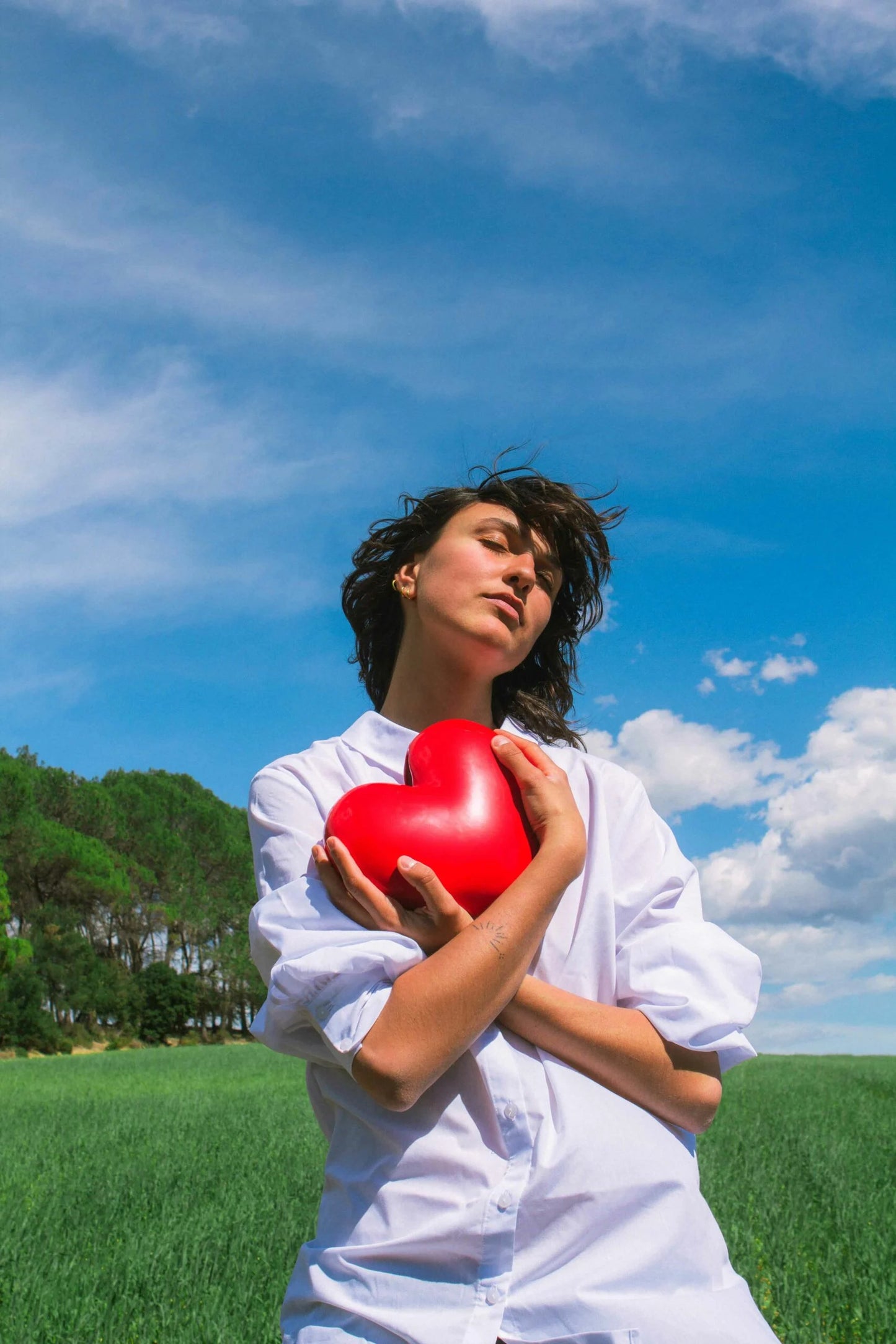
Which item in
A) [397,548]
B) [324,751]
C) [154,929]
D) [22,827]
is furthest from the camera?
[154,929]

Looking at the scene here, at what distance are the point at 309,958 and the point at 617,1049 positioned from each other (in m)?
0.47

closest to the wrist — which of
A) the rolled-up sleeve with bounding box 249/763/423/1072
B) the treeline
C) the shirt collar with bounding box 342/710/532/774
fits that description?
the rolled-up sleeve with bounding box 249/763/423/1072

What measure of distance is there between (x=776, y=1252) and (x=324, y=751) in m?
4.14

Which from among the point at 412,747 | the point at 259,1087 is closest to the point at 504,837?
the point at 412,747

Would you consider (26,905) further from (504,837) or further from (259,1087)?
(504,837)

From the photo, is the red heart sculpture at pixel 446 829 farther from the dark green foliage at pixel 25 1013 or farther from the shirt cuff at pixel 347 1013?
the dark green foliage at pixel 25 1013

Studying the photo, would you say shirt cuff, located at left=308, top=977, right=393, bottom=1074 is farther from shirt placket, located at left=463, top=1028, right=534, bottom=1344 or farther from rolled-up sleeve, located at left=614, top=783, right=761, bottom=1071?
rolled-up sleeve, located at left=614, top=783, right=761, bottom=1071

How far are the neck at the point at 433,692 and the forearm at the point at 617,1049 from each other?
62 cm

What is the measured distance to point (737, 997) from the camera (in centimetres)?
152

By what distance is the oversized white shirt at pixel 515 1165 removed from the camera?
4.19 ft

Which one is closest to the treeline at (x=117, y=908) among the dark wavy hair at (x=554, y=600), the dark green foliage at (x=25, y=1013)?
the dark green foliage at (x=25, y=1013)

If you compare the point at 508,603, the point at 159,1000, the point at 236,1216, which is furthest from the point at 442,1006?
the point at 159,1000

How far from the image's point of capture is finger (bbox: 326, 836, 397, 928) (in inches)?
56.6

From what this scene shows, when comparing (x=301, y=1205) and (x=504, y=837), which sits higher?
(x=504, y=837)
